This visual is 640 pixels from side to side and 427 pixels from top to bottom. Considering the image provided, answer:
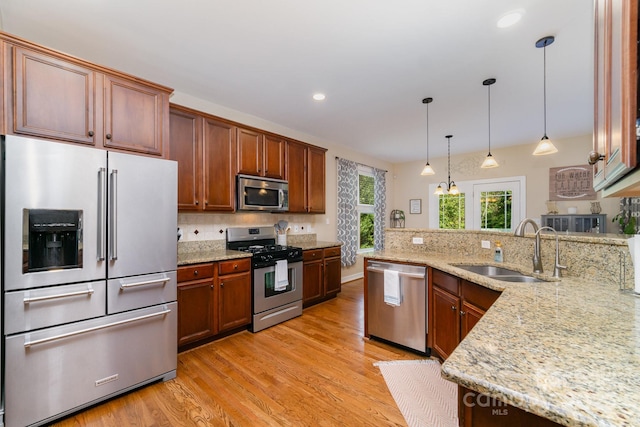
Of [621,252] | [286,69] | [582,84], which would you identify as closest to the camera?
[621,252]

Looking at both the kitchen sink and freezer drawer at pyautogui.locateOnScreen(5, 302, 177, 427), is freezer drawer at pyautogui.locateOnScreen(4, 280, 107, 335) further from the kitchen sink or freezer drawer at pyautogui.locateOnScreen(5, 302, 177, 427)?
the kitchen sink

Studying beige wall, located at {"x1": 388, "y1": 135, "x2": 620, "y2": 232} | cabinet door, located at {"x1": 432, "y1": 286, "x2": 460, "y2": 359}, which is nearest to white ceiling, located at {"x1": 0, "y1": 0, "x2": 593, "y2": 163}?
beige wall, located at {"x1": 388, "y1": 135, "x2": 620, "y2": 232}

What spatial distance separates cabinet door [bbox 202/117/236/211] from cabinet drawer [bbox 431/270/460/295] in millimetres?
2350

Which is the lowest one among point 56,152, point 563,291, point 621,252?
point 563,291

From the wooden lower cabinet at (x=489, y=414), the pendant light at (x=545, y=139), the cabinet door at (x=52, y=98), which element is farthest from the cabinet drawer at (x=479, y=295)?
the cabinet door at (x=52, y=98)

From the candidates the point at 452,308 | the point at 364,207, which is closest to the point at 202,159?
the point at 452,308

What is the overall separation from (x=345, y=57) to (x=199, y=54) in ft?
4.15

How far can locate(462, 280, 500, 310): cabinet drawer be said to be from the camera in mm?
1764

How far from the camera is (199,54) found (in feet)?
7.70

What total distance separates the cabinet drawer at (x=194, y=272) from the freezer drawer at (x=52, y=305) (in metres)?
0.69

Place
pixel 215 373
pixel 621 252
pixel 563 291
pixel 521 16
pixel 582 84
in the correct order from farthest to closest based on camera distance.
A: pixel 582 84, pixel 215 373, pixel 521 16, pixel 621 252, pixel 563 291

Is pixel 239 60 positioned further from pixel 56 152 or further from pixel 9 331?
pixel 9 331

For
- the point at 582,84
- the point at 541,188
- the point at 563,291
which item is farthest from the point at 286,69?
the point at 541,188

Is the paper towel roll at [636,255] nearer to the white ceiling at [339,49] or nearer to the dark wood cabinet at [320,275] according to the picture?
the white ceiling at [339,49]
